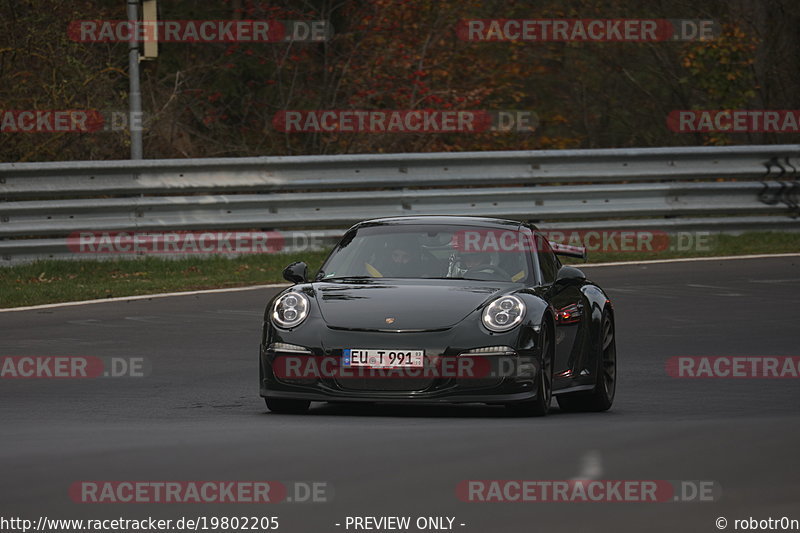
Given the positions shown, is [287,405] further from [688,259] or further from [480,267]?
[688,259]

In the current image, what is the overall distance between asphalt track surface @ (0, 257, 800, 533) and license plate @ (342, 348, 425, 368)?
0.32 metres

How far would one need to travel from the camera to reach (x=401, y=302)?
970cm

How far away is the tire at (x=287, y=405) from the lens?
9.80 metres

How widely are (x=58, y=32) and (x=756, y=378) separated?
13.6 m

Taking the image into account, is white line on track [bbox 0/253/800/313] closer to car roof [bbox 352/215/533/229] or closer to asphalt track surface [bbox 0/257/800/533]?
asphalt track surface [bbox 0/257/800/533]

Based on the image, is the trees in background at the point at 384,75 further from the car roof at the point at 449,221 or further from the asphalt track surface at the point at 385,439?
the car roof at the point at 449,221

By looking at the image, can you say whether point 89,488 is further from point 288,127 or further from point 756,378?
point 288,127

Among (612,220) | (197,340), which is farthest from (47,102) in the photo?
(197,340)

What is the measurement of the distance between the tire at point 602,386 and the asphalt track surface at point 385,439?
15 cm

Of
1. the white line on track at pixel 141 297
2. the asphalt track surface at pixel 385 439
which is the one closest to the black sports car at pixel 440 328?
the asphalt track surface at pixel 385 439

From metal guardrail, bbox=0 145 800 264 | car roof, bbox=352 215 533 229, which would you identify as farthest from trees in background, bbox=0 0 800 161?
car roof, bbox=352 215 533 229

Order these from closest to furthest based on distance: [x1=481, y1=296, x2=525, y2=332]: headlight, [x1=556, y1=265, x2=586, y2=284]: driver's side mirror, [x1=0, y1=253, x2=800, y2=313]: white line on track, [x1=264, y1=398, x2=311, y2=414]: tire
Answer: [x1=481, y1=296, x2=525, y2=332]: headlight, [x1=264, y1=398, x2=311, y2=414]: tire, [x1=556, y1=265, x2=586, y2=284]: driver's side mirror, [x1=0, y1=253, x2=800, y2=313]: white line on track

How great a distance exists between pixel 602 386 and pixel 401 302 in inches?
62.4

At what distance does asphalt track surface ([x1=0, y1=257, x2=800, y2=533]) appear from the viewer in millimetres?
6039
